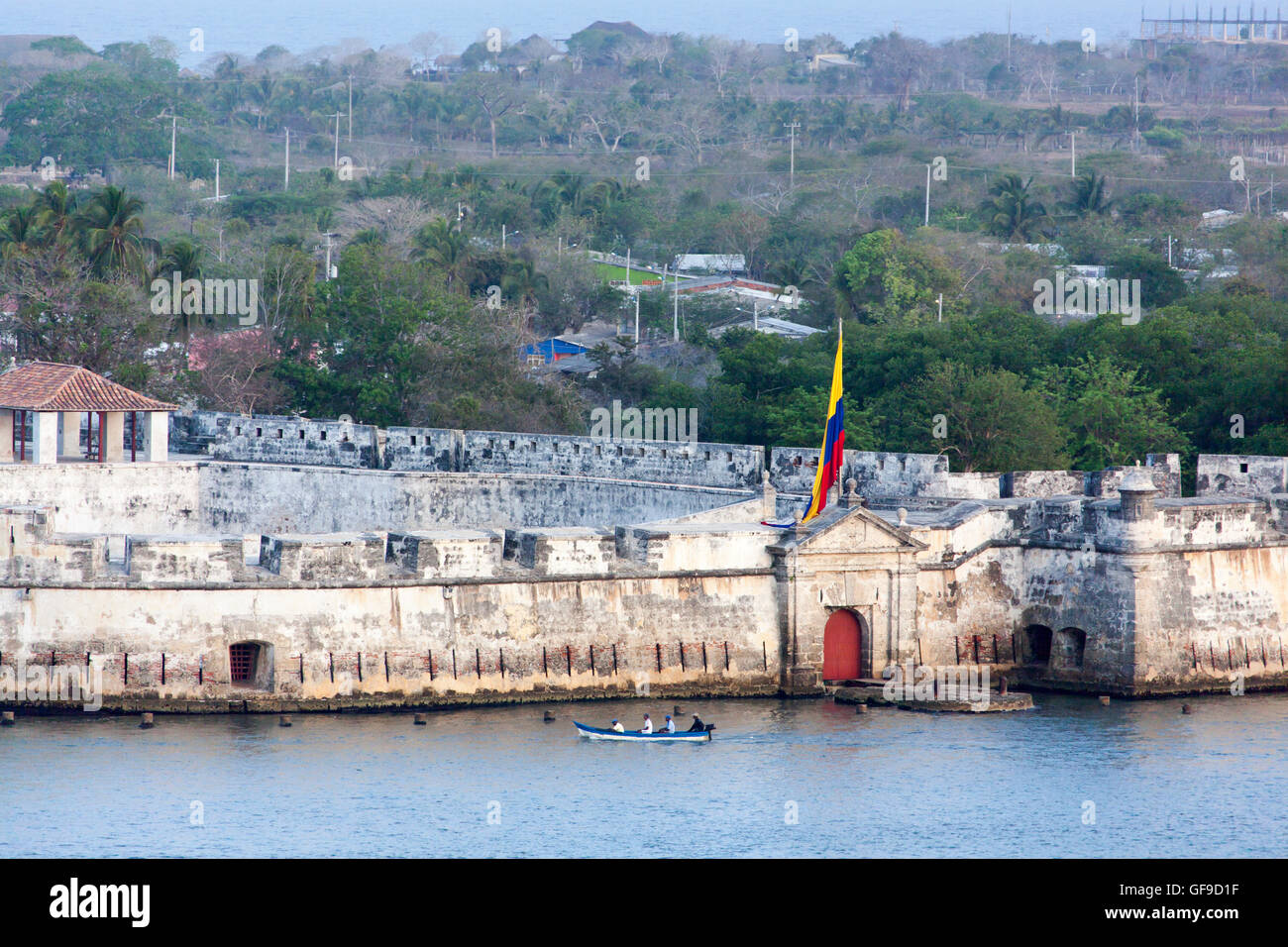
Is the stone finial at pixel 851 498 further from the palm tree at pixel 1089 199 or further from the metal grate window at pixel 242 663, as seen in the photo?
the palm tree at pixel 1089 199

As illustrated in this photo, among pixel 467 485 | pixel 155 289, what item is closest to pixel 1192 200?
A: pixel 155 289

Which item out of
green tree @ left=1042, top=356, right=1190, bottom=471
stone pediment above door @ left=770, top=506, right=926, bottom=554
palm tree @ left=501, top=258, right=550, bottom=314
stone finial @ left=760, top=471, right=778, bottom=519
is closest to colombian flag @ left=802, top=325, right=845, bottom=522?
stone pediment above door @ left=770, top=506, right=926, bottom=554

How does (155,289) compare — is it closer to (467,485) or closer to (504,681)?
(467,485)

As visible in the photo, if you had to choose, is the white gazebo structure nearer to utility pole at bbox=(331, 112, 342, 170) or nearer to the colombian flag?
the colombian flag

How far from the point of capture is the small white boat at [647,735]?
37594mm

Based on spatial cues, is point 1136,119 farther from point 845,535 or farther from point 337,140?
point 845,535

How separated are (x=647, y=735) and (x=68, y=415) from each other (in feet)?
64.7

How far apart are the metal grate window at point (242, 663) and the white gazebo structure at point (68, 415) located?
13.7m

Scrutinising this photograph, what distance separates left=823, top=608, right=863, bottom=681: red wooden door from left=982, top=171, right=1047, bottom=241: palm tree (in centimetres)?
5992

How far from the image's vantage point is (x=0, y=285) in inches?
2569

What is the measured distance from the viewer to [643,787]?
35094 millimetres

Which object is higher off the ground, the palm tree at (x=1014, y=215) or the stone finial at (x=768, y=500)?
the palm tree at (x=1014, y=215)

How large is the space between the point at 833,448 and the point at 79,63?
5658 inches

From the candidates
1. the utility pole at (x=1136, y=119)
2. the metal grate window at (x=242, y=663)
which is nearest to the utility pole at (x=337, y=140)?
the utility pole at (x=1136, y=119)
